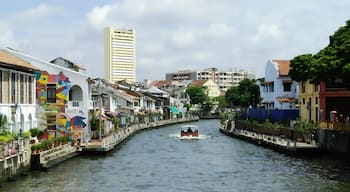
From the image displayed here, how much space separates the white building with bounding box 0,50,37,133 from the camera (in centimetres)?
4184

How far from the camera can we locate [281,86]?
8288 centimetres

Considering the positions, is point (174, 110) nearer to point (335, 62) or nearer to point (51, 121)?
point (51, 121)

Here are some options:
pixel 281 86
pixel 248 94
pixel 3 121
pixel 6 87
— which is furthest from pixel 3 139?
pixel 248 94

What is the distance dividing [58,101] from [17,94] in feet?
39.0

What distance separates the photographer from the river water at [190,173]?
33.4 m

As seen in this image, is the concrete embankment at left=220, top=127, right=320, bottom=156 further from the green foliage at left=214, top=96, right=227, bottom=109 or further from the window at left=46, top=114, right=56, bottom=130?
the green foliage at left=214, top=96, right=227, bottom=109

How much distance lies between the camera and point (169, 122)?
433 ft

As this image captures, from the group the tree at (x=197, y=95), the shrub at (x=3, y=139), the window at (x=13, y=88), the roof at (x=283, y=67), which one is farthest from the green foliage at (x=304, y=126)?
the tree at (x=197, y=95)

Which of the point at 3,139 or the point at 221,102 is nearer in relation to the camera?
the point at 3,139

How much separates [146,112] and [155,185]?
3425 inches

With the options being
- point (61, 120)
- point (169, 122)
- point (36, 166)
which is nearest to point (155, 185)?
point (36, 166)

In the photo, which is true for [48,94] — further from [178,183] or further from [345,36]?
[345,36]

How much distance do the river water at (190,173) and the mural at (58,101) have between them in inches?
210

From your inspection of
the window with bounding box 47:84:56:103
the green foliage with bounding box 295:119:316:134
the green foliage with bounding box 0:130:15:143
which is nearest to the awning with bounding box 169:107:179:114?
the window with bounding box 47:84:56:103
